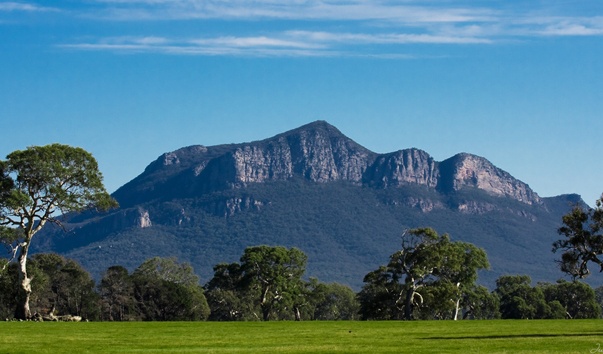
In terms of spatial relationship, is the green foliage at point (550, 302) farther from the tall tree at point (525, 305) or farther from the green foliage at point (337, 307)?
the green foliage at point (337, 307)

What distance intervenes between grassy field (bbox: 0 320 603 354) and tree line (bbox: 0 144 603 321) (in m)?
7.42

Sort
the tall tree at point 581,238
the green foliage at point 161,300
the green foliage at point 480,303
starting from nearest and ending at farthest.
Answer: the tall tree at point 581,238 < the green foliage at point 161,300 < the green foliage at point 480,303

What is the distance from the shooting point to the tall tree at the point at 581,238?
42.4 metres

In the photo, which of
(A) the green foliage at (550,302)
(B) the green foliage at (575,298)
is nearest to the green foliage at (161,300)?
(A) the green foliage at (550,302)

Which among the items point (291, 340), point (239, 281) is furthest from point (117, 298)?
point (291, 340)

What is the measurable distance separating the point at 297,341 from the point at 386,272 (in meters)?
46.8

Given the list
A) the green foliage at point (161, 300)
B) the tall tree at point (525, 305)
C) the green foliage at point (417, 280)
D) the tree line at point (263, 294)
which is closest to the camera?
the green foliage at point (417, 280)

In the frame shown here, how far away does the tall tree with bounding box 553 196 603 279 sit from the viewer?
1668 inches

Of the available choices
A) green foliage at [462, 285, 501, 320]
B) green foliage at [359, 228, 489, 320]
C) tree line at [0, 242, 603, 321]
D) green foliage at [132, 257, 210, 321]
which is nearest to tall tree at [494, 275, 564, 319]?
tree line at [0, 242, 603, 321]

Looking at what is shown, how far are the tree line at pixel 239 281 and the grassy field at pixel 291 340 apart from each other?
7.42m

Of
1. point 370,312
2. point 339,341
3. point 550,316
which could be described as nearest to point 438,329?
point 339,341

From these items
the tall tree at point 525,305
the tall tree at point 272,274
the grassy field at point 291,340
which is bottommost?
the grassy field at point 291,340

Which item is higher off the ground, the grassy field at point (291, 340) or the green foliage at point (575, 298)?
the green foliage at point (575, 298)

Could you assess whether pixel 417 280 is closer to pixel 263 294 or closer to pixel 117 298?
pixel 263 294
